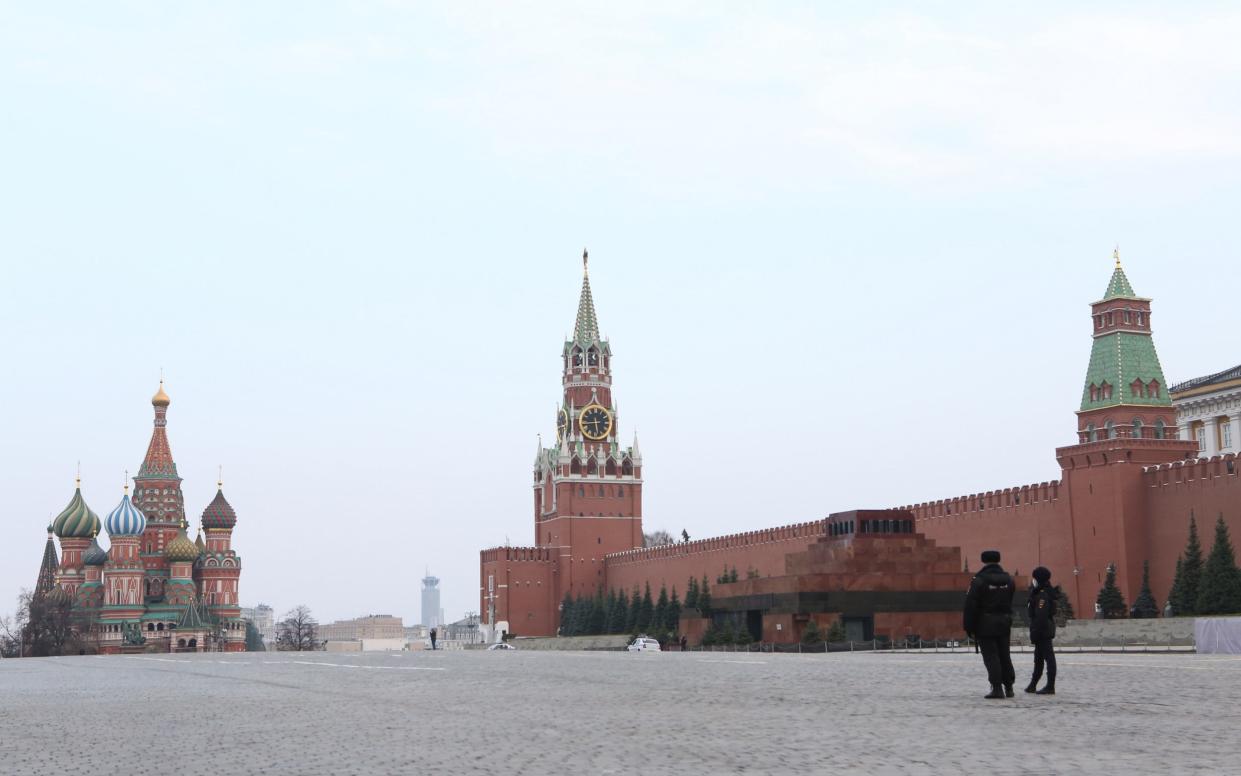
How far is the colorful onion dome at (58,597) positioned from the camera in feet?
326

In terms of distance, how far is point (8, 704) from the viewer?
626 inches

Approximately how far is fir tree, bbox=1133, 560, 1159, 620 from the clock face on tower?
4863 centimetres

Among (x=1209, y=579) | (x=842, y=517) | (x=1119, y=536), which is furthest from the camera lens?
(x=842, y=517)

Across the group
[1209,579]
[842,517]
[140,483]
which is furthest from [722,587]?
[140,483]

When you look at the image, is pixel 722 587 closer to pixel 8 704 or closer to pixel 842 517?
pixel 842 517

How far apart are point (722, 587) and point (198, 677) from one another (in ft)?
96.0

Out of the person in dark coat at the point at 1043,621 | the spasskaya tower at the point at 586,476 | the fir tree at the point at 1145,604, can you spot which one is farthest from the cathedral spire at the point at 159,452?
the person in dark coat at the point at 1043,621

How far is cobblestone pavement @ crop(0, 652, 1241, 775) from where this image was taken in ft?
27.1

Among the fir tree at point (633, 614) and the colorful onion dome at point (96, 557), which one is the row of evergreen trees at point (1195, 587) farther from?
the colorful onion dome at point (96, 557)

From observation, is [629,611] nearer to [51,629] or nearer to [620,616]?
[620,616]

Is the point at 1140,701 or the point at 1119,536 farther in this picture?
the point at 1119,536

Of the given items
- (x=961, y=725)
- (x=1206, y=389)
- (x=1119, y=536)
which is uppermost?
(x=1206, y=389)

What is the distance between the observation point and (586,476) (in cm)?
8781

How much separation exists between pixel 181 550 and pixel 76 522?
10345mm
